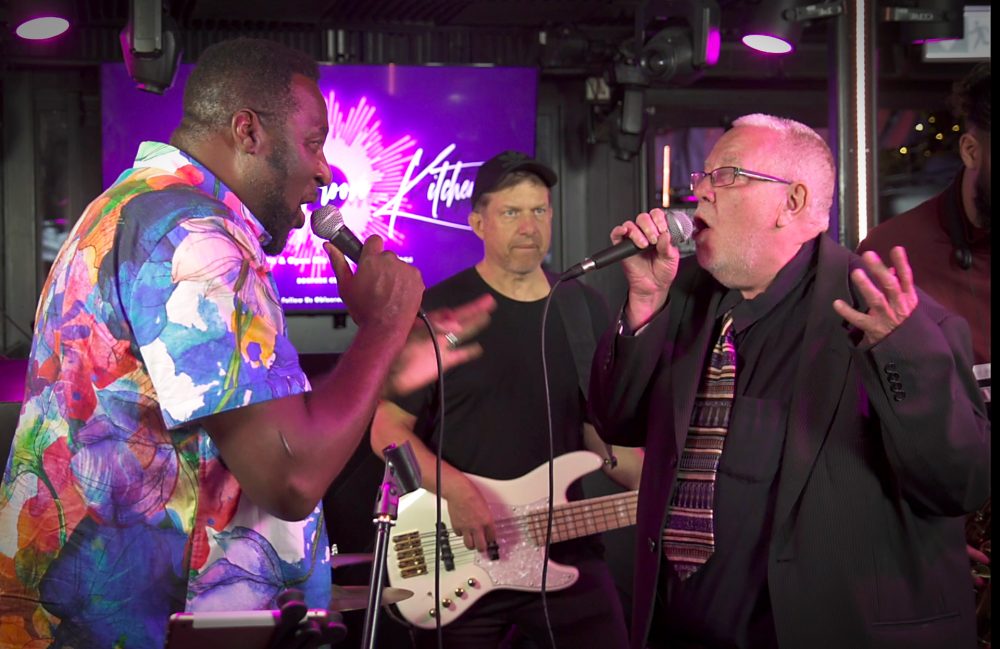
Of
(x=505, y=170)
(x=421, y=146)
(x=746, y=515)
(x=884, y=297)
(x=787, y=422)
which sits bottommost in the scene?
(x=746, y=515)

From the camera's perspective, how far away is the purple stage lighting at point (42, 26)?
4.48 metres

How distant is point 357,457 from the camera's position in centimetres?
457

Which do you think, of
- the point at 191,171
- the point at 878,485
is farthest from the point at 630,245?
the point at 191,171

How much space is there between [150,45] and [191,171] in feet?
8.62

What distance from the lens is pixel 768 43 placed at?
4.65 m

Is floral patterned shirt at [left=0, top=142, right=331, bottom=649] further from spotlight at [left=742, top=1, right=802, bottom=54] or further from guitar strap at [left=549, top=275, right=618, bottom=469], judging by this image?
spotlight at [left=742, top=1, right=802, bottom=54]

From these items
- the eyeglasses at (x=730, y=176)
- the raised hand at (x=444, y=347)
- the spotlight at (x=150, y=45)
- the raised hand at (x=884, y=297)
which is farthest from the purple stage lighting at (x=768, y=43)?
the raised hand at (x=884, y=297)

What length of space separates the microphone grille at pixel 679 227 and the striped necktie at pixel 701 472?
284mm

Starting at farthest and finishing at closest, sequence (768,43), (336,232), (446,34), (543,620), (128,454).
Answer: (446,34) < (768,43) < (543,620) < (336,232) < (128,454)

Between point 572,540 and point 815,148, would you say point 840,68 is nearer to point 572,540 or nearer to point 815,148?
point 815,148

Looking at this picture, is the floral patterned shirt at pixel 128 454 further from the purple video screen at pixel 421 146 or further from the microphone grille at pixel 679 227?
the purple video screen at pixel 421 146

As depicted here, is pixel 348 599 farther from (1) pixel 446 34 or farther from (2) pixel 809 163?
(1) pixel 446 34

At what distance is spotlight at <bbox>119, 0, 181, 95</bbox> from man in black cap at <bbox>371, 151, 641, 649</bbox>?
142 cm

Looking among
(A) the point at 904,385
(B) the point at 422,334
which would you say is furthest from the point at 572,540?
(A) the point at 904,385
